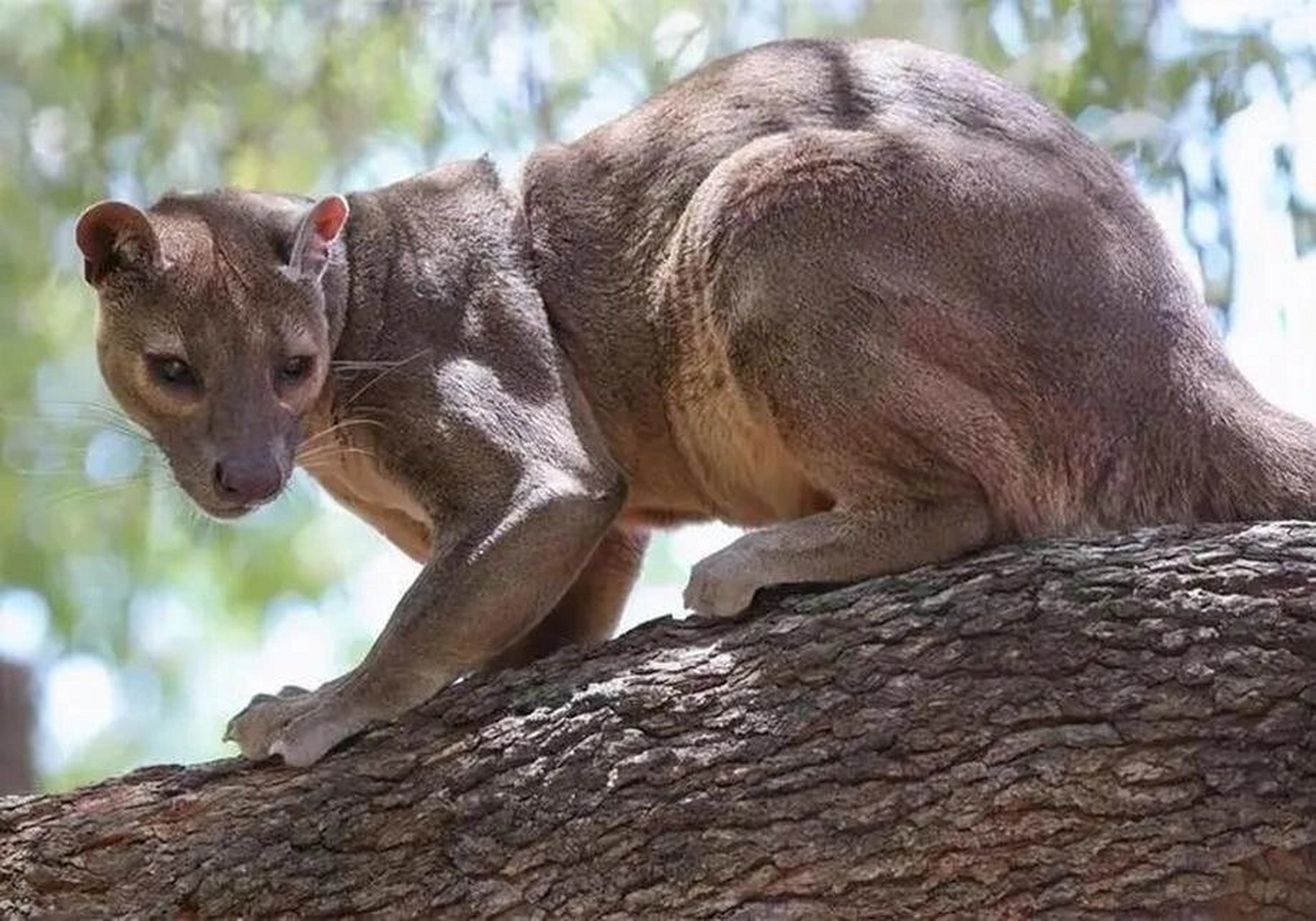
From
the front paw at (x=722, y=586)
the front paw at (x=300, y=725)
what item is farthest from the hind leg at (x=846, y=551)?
the front paw at (x=300, y=725)

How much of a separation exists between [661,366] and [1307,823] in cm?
219

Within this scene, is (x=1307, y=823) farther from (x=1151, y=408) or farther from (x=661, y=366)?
(x=661, y=366)

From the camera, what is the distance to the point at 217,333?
16.4 ft

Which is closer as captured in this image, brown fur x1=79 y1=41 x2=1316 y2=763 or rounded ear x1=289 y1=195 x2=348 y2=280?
brown fur x1=79 y1=41 x2=1316 y2=763

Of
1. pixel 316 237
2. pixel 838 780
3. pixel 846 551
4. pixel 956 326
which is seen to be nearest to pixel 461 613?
pixel 846 551

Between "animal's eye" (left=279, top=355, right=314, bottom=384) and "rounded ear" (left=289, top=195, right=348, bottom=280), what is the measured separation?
0.23 meters

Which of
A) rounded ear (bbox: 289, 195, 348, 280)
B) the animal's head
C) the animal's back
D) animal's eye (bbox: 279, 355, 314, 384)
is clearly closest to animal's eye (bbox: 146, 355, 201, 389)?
the animal's head

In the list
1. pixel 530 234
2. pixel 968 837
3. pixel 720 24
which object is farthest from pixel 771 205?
pixel 720 24

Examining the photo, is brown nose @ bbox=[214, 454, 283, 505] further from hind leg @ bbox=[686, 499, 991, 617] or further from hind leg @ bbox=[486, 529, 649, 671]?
hind leg @ bbox=[686, 499, 991, 617]

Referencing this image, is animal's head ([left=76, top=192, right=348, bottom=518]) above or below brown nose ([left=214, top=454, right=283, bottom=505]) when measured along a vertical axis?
above

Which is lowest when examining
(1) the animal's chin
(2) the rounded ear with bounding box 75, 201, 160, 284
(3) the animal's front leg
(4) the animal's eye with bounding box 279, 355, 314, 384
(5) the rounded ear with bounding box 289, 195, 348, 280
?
(3) the animal's front leg

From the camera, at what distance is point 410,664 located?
15.3 feet

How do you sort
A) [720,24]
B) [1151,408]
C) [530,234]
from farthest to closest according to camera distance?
1. [720,24]
2. [530,234]
3. [1151,408]

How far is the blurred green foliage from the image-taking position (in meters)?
6.37
